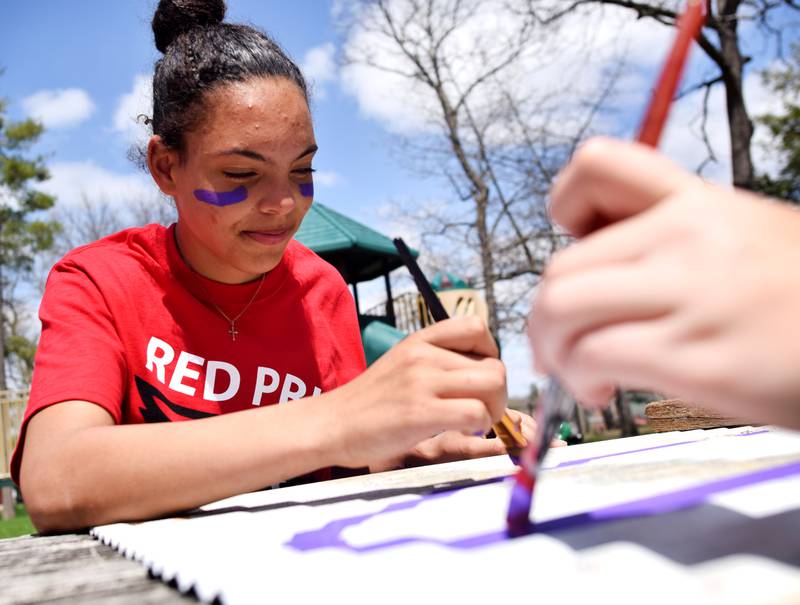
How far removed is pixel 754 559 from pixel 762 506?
125 millimetres

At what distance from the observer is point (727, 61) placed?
5715mm

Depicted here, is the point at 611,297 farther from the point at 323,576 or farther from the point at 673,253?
the point at 323,576

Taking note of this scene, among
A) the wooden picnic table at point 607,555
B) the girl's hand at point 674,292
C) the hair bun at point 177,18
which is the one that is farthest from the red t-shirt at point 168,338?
the girl's hand at point 674,292

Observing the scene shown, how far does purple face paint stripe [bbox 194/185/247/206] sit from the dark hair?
0.16 meters

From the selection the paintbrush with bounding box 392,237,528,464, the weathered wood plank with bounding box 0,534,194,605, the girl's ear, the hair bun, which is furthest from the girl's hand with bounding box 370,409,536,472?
the hair bun

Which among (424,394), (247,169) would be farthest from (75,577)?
(247,169)

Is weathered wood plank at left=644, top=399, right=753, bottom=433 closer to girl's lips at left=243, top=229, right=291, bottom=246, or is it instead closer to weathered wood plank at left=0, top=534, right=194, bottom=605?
girl's lips at left=243, top=229, right=291, bottom=246

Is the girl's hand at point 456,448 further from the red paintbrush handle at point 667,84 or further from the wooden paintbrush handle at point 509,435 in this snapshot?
the red paintbrush handle at point 667,84

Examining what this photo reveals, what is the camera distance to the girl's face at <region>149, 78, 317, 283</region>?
1387 millimetres

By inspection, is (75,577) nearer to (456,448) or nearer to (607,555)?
(607,555)

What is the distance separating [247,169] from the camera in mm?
1391

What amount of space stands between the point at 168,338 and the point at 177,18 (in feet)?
2.66

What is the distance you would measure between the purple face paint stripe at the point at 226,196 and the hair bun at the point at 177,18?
52 cm

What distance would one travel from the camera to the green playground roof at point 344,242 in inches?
284
